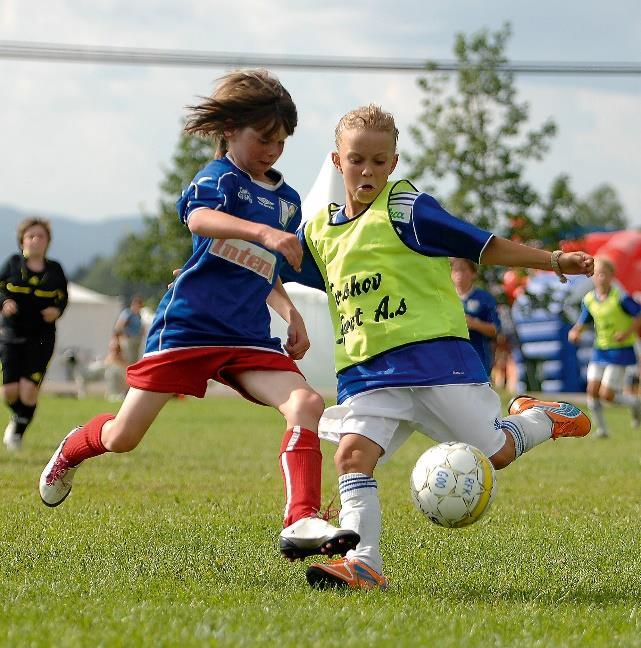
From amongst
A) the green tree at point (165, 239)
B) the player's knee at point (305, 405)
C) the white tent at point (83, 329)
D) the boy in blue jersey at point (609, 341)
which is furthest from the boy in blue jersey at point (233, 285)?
the white tent at point (83, 329)

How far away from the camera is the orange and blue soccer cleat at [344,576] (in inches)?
184

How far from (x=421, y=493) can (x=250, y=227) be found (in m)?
1.27

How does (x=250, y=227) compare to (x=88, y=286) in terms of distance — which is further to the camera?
(x=88, y=286)

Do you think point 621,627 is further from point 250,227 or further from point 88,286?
point 88,286

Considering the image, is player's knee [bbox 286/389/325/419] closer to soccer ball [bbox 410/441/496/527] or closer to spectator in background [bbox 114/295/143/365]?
Answer: soccer ball [bbox 410/441/496/527]

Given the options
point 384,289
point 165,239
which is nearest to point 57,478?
point 384,289

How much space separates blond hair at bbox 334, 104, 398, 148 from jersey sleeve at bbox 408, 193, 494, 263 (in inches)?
12.5

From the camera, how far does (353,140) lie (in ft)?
16.1

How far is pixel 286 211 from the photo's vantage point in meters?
5.29

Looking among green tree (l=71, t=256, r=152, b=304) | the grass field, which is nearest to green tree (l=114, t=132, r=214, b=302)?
the grass field

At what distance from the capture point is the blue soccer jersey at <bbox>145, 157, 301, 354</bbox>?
509cm

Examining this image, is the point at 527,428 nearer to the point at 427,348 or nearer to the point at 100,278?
Result: the point at 427,348

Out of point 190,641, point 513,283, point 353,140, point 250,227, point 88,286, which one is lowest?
point 190,641

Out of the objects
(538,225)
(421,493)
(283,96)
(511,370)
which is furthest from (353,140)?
(511,370)
